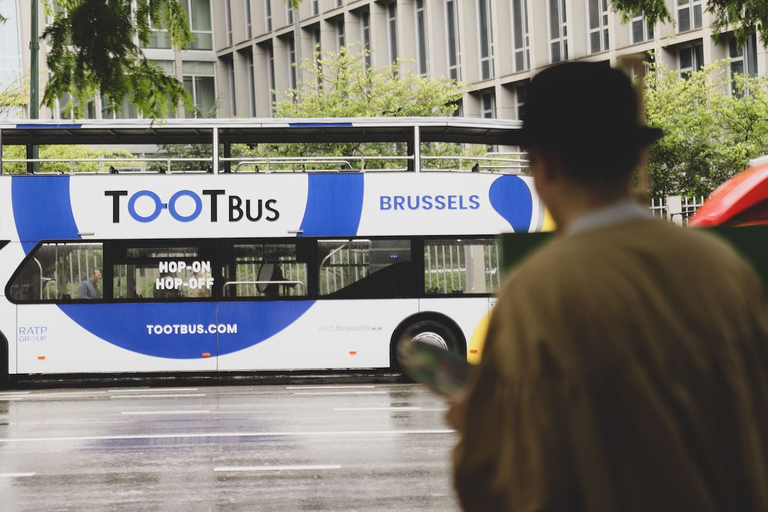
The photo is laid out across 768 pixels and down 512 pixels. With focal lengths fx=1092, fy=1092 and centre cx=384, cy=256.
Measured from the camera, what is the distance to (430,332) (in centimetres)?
1616

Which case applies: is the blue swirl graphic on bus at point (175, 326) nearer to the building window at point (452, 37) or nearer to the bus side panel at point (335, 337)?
the bus side panel at point (335, 337)

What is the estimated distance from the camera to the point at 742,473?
1710 mm

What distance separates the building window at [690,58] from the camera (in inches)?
1303

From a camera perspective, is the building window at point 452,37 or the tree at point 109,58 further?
the building window at point 452,37

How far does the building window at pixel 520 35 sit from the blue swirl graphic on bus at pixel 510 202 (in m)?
22.1

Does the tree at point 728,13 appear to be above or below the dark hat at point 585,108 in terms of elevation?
above

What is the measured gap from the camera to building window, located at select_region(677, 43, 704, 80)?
1303 inches

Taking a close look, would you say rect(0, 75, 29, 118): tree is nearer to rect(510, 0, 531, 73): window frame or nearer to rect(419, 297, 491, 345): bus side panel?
rect(510, 0, 531, 73): window frame

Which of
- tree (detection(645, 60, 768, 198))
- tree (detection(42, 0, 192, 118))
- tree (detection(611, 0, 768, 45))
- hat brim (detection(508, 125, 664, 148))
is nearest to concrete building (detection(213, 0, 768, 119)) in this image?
tree (detection(645, 60, 768, 198))

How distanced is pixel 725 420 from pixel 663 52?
3341 cm

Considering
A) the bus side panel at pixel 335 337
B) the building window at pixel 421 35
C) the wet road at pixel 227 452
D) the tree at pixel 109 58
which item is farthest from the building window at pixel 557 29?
the tree at pixel 109 58

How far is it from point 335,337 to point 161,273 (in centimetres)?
275

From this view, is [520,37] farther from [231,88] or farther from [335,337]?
[335,337]

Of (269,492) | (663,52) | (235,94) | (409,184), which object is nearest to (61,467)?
(269,492)
